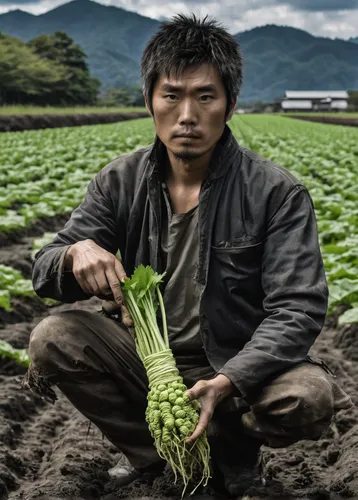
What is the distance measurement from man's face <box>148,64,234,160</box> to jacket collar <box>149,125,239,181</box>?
7 cm

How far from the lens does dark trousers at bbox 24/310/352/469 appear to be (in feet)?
8.71

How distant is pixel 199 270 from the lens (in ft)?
9.50

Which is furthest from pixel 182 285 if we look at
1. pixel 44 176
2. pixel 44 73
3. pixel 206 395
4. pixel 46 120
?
pixel 44 73

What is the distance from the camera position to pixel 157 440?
8.43 feet

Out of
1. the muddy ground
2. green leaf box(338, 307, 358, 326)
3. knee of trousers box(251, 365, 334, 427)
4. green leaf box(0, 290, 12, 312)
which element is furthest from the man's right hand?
green leaf box(0, 290, 12, 312)

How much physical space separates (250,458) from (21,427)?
144 cm

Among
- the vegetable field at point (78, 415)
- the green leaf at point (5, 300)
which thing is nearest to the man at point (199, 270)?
the vegetable field at point (78, 415)

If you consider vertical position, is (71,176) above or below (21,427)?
below

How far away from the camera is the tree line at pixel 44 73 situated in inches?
2077

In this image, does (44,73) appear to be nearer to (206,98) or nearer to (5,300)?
(5,300)

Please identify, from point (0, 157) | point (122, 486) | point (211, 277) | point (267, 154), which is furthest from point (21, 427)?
point (267, 154)

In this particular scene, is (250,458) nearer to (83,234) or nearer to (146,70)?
(83,234)

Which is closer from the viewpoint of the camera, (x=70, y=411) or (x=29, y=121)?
(x=70, y=411)

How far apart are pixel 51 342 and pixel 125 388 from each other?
38 centimetres
